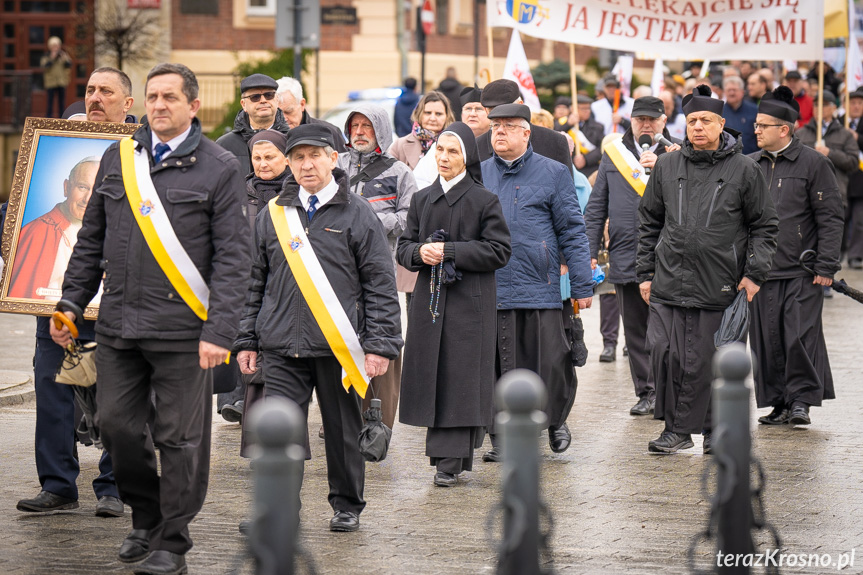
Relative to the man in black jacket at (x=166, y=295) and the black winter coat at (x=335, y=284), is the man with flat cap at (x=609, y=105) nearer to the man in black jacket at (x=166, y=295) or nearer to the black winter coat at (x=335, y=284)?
the black winter coat at (x=335, y=284)

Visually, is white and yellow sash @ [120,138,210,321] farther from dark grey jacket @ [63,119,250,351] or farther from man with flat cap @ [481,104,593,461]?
man with flat cap @ [481,104,593,461]

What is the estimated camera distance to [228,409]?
31.2 feet

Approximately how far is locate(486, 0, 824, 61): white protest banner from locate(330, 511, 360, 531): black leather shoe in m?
7.67

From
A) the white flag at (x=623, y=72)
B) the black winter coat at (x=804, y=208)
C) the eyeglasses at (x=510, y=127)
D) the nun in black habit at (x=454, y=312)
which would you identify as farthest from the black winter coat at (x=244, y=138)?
the white flag at (x=623, y=72)

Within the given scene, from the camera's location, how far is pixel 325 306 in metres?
6.62

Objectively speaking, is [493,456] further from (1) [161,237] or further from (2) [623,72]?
(2) [623,72]

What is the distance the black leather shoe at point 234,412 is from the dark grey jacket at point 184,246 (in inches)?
135

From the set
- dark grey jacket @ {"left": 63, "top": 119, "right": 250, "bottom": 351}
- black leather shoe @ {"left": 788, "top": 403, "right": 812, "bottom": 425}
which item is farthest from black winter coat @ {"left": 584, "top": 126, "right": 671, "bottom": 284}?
dark grey jacket @ {"left": 63, "top": 119, "right": 250, "bottom": 351}

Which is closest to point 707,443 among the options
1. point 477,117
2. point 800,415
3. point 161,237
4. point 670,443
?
point 670,443

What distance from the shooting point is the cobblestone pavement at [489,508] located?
20.3 feet

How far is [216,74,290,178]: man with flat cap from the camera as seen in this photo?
9.53 m

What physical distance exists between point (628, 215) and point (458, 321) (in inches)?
121

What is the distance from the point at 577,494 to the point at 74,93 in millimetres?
28402

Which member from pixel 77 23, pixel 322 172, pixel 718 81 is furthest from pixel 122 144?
pixel 77 23
